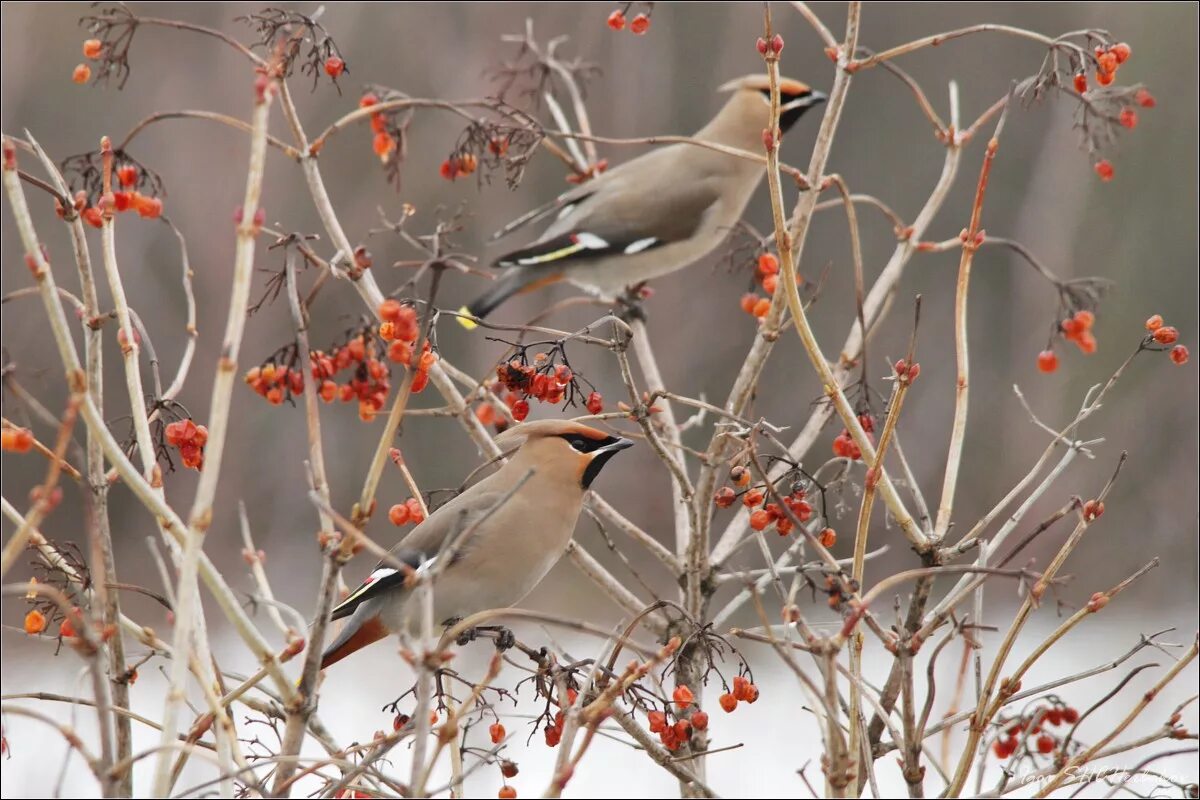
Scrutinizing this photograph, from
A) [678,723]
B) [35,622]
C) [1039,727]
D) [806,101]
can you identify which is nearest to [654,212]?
[806,101]

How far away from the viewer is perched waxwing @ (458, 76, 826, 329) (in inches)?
168

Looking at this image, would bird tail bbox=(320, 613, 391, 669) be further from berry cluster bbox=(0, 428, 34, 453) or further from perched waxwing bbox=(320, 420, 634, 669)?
berry cluster bbox=(0, 428, 34, 453)

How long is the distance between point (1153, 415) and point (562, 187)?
364cm

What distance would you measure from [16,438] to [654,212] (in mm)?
2852

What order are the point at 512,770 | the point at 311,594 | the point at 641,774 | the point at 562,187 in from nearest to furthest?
the point at 512,770
the point at 641,774
the point at 311,594
the point at 562,187

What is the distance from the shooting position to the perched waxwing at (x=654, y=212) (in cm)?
427

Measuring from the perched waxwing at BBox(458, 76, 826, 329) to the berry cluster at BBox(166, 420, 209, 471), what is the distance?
6.31ft

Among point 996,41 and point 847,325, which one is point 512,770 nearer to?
point 847,325

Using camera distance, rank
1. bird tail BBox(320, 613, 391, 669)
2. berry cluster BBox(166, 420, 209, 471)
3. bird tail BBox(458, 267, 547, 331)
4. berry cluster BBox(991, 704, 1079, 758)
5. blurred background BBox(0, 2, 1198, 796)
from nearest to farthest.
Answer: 1. berry cluster BBox(166, 420, 209, 471)
2. berry cluster BBox(991, 704, 1079, 758)
3. bird tail BBox(320, 613, 391, 669)
4. bird tail BBox(458, 267, 547, 331)
5. blurred background BBox(0, 2, 1198, 796)

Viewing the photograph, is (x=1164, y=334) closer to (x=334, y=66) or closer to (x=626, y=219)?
(x=334, y=66)

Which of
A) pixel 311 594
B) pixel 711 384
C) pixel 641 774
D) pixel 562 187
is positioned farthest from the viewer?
pixel 562 187

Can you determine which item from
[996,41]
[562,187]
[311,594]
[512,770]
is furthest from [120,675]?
[996,41]

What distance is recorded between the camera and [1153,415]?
26.1 ft

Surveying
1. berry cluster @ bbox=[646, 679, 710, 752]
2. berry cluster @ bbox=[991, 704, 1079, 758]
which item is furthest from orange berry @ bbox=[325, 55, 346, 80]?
berry cluster @ bbox=[991, 704, 1079, 758]
